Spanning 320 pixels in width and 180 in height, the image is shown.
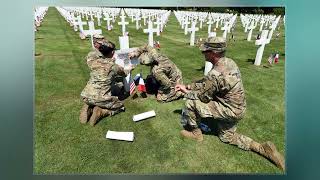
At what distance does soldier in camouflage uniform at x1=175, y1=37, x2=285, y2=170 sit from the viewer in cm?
605

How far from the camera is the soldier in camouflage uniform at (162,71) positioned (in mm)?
7496

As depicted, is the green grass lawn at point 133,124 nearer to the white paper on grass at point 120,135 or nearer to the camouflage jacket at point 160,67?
the white paper on grass at point 120,135

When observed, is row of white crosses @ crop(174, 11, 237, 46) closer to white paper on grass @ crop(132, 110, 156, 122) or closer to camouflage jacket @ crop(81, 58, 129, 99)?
camouflage jacket @ crop(81, 58, 129, 99)

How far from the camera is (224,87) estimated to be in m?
6.10

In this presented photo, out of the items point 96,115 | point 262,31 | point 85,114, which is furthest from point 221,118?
point 262,31

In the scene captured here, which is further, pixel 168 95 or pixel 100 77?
pixel 168 95

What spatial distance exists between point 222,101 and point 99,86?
7.94 ft

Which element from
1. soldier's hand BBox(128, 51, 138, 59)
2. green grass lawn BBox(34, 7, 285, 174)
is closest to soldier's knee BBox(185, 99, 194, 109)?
green grass lawn BBox(34, 7, 285, 174)

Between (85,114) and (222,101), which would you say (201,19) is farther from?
(85,114)

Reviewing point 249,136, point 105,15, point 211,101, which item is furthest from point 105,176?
point 105,15

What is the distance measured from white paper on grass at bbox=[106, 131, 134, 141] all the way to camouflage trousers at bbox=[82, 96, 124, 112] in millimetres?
617

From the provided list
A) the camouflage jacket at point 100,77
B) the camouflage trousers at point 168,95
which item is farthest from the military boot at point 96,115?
the camouflage trousers at point 168,95

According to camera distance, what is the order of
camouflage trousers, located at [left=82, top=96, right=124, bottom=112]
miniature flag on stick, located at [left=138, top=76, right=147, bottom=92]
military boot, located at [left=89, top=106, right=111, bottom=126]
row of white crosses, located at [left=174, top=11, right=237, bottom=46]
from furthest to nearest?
row of white crosses, located at [left=174, top=11, right=237, bottom=46], miniature flag on stick, located at [left=138, top=76, right=147, bottom=92], camouflage trousers, located at [left=82, top=96, right=124, bottom=112], military boot, located at [left=89, top=106, right=111, bottom=126]

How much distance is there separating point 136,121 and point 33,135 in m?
1.97
